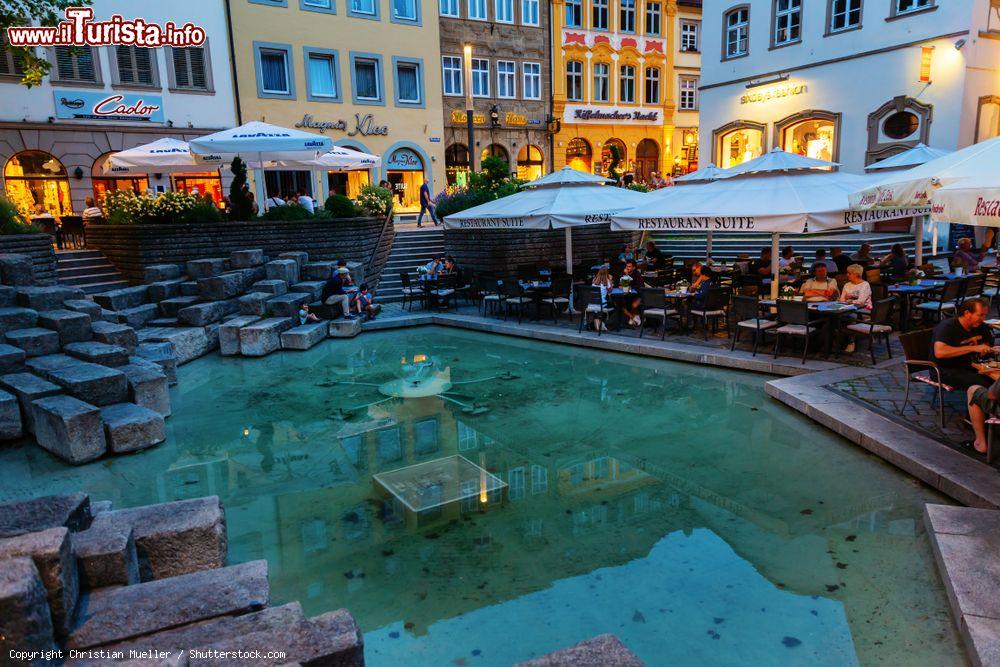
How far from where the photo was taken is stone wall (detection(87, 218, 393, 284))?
12.5m

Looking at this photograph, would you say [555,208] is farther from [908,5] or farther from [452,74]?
[452,74]

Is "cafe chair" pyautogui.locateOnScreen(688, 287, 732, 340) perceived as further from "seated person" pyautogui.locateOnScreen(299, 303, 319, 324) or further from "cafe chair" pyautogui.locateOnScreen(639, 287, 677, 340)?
"seated person" pyautogui.locateOnScreen(299, 303, 319, 324)

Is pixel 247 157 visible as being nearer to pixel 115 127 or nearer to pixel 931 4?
pixel 115 127

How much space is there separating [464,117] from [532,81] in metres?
3.75

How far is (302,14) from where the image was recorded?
72.2ft

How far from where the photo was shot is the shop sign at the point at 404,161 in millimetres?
24453

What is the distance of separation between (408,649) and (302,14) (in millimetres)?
23108

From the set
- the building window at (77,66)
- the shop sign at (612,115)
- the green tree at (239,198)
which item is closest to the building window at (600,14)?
the shop sign at (612,115)

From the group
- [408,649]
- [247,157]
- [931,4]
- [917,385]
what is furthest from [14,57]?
[931,4]

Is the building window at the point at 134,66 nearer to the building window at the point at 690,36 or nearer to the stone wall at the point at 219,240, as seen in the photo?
the stone wall at the point at 219,240

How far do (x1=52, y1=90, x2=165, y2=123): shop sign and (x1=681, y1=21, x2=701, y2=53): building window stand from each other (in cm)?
2351

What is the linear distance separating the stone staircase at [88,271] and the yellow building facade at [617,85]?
19.6 m

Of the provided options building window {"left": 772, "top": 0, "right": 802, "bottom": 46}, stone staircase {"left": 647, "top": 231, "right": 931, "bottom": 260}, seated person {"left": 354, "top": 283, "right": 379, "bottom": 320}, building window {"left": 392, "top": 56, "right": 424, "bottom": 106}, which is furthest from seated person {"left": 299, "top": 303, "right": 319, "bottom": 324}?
building window {"left": 772, "top": 0, "right": 802, "bottom": 46}

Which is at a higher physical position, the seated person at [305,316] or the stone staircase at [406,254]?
the stone staircase at [406,254]
